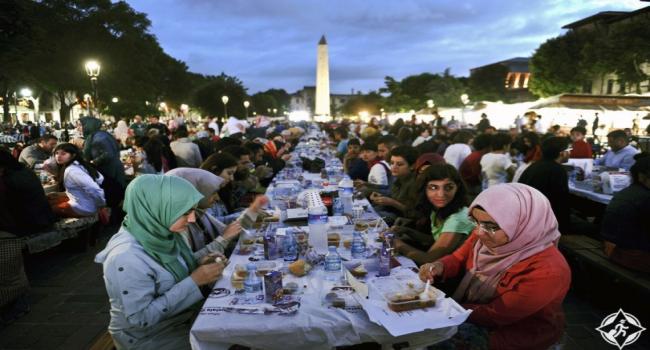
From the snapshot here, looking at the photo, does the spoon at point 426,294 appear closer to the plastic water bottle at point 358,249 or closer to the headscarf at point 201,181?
the plastic water bottle at point 358,249

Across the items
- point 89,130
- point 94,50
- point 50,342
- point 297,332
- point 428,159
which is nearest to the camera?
point 297,332

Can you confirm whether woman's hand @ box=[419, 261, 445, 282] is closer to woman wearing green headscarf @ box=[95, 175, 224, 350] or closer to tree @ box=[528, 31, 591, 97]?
woman wearing green headscarf @ box=[95, 175, 224, 350]

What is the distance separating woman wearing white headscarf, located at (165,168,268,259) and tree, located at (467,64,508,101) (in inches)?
2420

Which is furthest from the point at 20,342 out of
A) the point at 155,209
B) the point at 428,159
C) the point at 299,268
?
the point at 428,159

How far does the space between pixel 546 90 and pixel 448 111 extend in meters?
18.1

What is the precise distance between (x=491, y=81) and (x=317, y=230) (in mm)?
65353

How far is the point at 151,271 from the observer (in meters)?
2.09

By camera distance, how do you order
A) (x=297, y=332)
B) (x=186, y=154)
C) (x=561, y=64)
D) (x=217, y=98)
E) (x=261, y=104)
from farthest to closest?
(x=261, y=104), (x=217, y=98), (x=561, y=64), (x=186, y=154), (x=297, y=332)

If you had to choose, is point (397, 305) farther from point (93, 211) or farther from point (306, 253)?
point (93, 211)

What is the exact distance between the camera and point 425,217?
141 inches

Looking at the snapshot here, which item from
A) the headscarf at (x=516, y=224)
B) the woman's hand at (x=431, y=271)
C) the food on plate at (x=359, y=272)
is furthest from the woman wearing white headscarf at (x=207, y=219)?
the headscarf at (x=516, y=224)

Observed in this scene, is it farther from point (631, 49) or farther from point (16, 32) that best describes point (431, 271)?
point (631, 49)

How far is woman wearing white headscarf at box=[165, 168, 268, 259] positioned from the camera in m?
3.10

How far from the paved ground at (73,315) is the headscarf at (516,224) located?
1.73 meters
